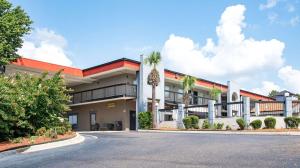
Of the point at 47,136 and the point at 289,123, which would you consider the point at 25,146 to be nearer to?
the point at 47,136

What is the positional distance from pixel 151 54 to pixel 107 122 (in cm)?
936

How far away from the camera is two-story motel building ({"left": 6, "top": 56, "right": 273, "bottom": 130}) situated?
114 feet

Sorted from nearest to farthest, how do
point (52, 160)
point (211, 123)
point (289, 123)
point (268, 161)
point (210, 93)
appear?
point (268, 161), point (52, 160), point (289, 123), point (211, 123), point (210, 93)

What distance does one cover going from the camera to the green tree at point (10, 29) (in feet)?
86.3

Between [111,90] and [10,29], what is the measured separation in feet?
42.0

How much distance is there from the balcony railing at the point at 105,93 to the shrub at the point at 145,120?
2596 millimetres

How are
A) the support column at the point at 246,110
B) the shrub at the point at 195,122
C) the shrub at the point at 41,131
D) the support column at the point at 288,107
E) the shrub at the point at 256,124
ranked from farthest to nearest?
the shrub at the point at 195,122 < the support column at the point at 246,110 < the support column at the point at 288,107 < the shrub at the point at 256,124 < the shrub at the point at 41,131

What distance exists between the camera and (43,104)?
794 inches

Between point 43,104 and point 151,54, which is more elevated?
point 151,54

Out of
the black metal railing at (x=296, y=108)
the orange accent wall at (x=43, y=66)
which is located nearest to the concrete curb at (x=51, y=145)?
the orange accent wall at (x=43, y=66)

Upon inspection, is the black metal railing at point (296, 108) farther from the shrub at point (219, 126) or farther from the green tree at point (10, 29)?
the green tree at point (10, 29)

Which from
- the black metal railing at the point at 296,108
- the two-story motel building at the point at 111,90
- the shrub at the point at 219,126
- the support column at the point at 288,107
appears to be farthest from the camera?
the two-story motel building at the point at 111,90

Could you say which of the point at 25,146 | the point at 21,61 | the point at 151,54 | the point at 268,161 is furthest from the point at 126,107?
the point at 268,161

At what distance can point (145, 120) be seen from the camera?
3350cm
